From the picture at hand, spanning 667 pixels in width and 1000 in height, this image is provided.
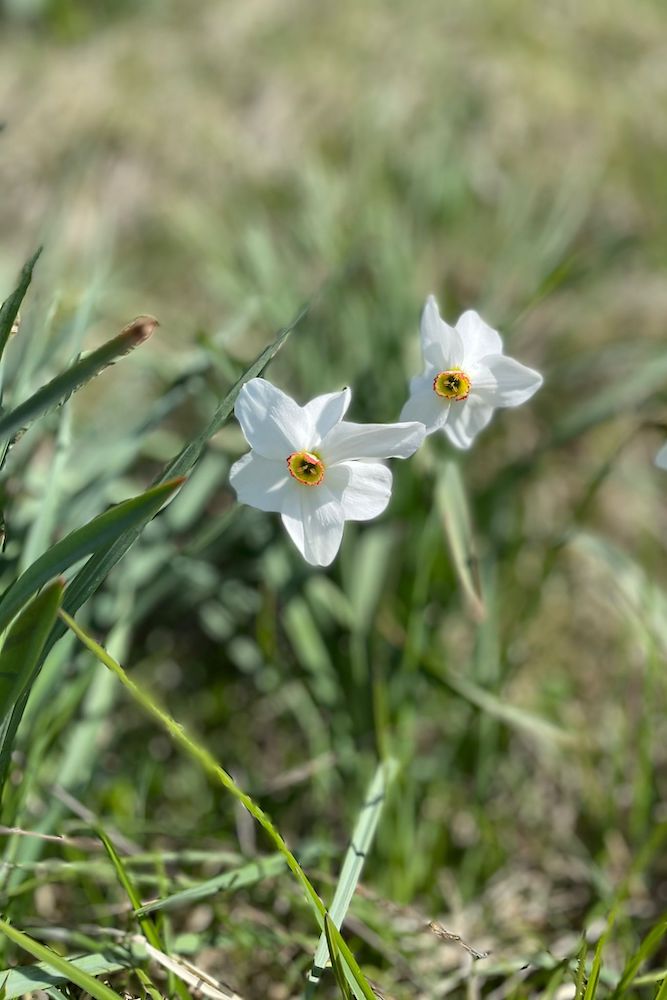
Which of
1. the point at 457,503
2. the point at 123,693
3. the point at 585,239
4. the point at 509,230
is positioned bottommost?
the point at 585,239

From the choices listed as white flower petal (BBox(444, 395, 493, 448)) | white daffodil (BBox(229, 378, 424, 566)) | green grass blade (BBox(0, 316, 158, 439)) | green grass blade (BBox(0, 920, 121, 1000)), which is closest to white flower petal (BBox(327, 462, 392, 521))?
white daffodil (BBox(229, 378, 424, 566))

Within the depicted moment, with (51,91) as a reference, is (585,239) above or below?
below

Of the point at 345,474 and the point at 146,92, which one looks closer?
the point at 345,474

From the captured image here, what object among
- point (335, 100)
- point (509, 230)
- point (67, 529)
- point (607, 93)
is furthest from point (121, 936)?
point (607, 93)

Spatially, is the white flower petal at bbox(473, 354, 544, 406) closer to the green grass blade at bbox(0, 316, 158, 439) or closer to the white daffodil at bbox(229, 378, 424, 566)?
the white daffodil at bbox(229, 378, 424, 566)

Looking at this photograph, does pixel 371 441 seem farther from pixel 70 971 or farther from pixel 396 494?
pixel 396 494

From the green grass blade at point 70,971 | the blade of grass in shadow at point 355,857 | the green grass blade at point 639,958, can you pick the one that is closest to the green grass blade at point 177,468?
the green grass blade at point 70,971

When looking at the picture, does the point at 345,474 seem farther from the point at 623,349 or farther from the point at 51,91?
the point at 51,91
